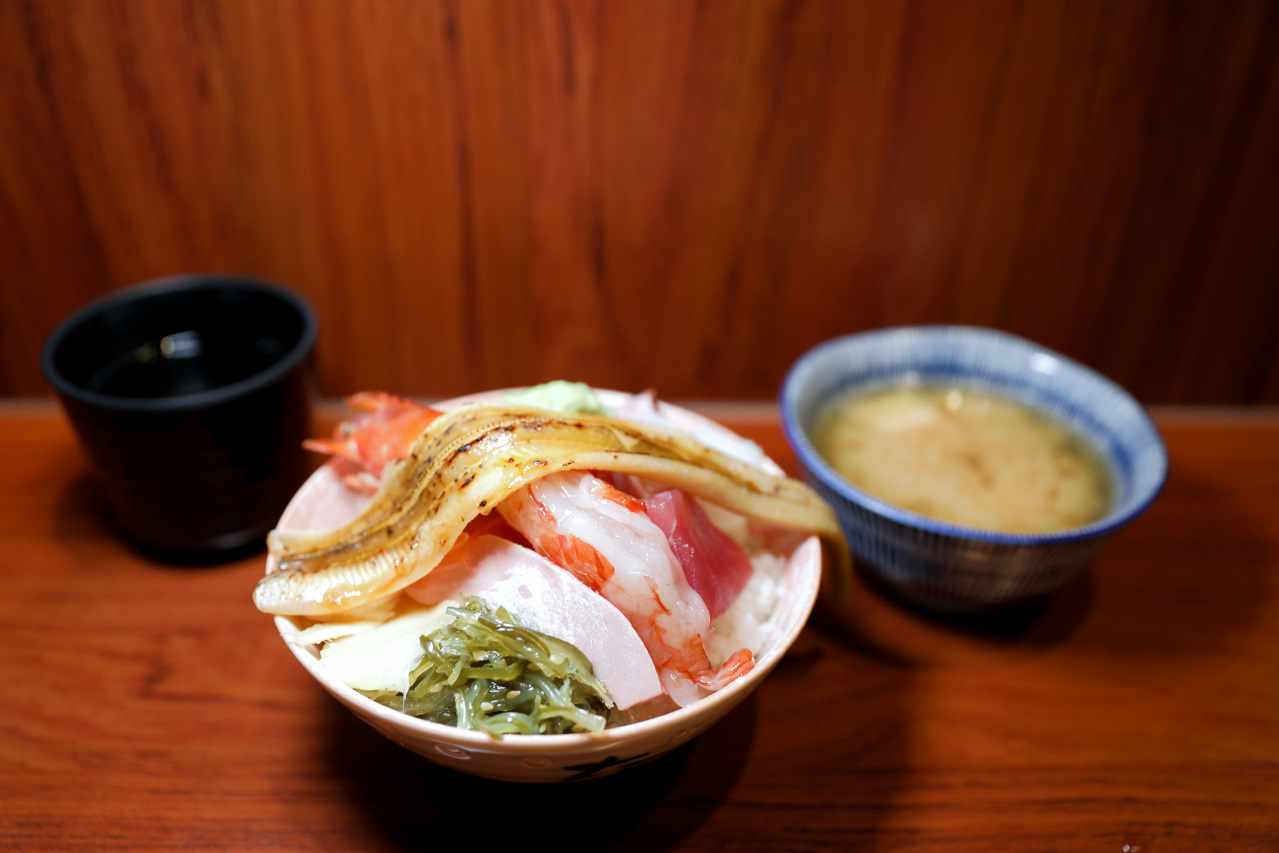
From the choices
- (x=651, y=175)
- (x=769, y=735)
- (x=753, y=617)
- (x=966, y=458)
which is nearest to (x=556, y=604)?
(x=753, y=617)

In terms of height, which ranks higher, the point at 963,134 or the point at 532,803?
the point at 963,134

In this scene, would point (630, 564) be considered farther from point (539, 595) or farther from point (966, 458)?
point (966, 458)

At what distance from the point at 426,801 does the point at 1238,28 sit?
1.77m

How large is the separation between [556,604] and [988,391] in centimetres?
99

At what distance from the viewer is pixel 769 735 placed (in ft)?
3.64

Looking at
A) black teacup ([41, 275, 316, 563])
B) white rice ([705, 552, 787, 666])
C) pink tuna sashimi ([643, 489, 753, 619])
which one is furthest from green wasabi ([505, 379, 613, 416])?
black teacup ([41, 275, 316, 563])

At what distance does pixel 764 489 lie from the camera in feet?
3.42

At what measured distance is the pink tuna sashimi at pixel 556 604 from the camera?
0.83 meters

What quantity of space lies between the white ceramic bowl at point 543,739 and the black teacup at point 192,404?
1.45ft

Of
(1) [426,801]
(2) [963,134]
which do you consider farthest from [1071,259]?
(1) [426,801]

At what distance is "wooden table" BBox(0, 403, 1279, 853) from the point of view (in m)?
0.99

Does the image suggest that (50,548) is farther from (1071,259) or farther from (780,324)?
(1071,259)

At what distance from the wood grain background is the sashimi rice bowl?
72 centimetres

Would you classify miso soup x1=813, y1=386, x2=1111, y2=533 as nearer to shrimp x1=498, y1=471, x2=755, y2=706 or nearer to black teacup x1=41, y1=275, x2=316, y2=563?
shrimp x1=498, y1=471, x2=755, y2=706
